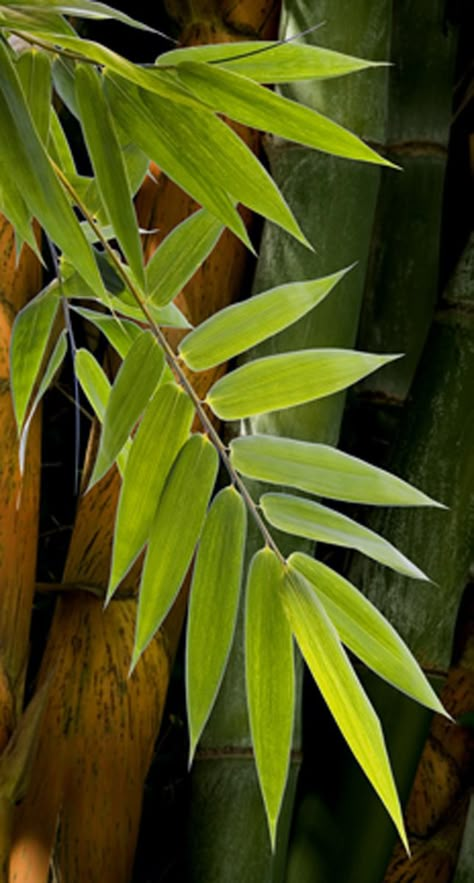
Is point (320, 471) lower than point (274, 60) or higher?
lower

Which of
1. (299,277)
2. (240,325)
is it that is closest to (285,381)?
(240,325)

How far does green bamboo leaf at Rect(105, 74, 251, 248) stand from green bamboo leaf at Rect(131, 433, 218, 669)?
7 cm

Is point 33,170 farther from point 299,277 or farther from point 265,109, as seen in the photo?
point 299,277

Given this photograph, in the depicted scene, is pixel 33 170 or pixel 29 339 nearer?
pixel 33 170

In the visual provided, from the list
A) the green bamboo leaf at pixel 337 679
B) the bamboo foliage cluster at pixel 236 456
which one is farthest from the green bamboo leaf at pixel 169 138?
the green bamboo leaf at pixel 337 679

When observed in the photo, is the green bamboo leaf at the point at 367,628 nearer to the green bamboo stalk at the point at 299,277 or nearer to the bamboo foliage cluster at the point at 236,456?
the bamboo foliage cluster at the point at 236,456

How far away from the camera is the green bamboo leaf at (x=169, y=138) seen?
1.24ft

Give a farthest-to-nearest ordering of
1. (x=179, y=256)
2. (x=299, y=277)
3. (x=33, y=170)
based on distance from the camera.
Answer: (x=299, y=277) < (x=179, y=256) < (x=33, y=170)

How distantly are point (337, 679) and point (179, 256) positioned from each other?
0.16 meters

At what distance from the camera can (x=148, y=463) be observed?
0.42m

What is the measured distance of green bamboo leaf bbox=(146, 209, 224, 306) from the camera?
463 millimetres

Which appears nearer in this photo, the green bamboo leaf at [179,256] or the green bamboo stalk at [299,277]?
the green bamboo leaf at [179,256]

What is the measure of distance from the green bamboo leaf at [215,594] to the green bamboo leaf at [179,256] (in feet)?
0.27

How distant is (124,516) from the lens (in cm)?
42
